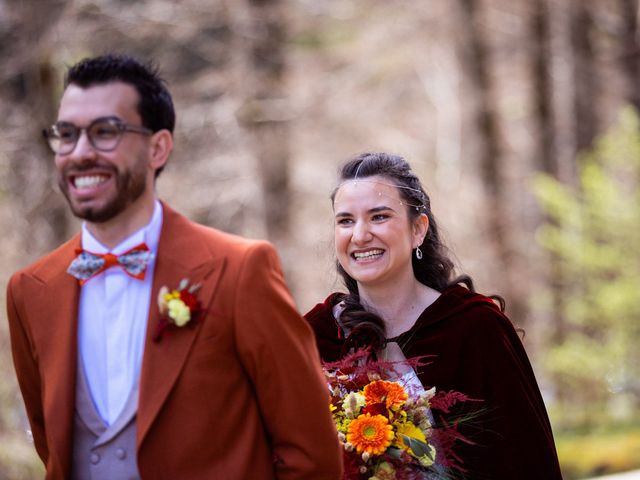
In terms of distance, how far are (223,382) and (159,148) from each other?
0.69 m

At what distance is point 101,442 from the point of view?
2705mm

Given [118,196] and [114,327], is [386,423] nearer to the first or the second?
[114,327]

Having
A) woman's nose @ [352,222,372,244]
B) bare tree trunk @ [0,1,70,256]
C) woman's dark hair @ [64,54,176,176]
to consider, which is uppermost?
bare tree trunk @ [0,1,70,256]

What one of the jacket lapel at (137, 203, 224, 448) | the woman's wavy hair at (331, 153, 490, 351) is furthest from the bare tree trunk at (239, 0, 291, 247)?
the jacket lapel at (137, 203, 224, 448)

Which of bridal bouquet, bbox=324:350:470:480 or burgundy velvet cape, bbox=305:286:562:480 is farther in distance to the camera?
burgundy velvet cape, bbox=305:286:562:480

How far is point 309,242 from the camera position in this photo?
14828 millimetres

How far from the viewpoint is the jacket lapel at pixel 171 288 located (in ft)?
8.68

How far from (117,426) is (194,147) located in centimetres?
1136

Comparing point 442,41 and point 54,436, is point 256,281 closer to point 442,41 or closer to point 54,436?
point 54,436

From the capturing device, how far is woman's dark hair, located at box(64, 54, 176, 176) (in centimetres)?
278

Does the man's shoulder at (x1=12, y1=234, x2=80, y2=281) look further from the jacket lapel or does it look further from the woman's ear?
the woman's ear

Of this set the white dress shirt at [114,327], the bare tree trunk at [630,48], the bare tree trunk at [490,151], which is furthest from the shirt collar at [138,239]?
the bare tree trunk at [490,151]

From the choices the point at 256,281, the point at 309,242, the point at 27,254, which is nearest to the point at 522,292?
the point at 309,242

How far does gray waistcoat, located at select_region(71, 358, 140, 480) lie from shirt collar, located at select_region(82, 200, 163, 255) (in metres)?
0.35
